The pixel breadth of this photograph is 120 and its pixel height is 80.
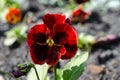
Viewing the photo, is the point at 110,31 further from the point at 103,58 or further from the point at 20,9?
the point at 20,9

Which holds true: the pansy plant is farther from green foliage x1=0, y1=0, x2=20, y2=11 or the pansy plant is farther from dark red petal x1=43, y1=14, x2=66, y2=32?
green foliage x1=0, y1=0, x2=20, y2=11

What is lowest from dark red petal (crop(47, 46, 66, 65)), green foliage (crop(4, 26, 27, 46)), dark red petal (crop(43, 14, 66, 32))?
green foliage (crop(4, 26, 27, 46))

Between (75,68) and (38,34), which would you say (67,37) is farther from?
(75,68)

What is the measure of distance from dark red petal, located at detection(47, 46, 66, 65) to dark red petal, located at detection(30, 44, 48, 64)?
0.02 m

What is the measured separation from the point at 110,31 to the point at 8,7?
114 cm

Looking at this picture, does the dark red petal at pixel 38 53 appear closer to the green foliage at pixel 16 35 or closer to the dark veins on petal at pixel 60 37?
the dark veins on petal at pixel 60 37

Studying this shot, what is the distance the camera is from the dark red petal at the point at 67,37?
6.53 feet

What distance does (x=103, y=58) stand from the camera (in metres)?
3.22

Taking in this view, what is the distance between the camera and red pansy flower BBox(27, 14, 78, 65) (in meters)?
1.99

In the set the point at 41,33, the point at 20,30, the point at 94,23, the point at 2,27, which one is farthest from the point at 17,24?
the point at 41,33

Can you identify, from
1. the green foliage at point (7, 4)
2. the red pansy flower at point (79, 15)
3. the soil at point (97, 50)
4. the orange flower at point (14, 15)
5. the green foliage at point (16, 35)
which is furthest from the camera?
the green foliage at point (7, 4)

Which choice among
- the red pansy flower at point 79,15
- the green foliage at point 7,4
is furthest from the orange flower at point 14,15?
the red pansy flower at point 79,15

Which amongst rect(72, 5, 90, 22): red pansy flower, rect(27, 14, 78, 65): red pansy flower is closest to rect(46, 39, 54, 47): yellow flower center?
rect(27, 14, 78, 65): red pansy flower

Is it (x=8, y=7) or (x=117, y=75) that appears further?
(x=8, y=7)
